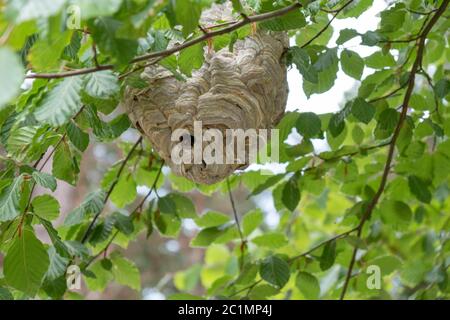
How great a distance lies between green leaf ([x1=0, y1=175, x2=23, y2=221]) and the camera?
1.71 m

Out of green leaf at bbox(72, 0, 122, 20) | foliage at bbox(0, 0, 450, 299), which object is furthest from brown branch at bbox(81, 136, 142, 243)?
green leaf at bbox(72, 0, 122, 20)

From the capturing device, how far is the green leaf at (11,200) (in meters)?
1.71

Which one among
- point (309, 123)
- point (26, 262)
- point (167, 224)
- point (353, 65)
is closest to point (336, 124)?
point (309, 123)

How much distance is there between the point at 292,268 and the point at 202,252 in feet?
19.7

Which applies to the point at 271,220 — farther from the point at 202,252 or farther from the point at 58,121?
the point at 58,121

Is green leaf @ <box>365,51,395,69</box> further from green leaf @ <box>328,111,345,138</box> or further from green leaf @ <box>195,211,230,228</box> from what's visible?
green leaf @ <box>195,211,230,228</box>

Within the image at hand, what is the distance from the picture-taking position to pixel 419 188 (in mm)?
2727

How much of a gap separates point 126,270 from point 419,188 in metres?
1.10

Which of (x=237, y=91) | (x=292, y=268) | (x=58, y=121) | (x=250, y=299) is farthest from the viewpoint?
(x=292, y=268)

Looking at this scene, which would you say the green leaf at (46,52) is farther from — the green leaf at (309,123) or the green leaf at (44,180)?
the green leaf at (309,123)

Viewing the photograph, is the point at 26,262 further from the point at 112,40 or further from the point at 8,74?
the point at 8,74

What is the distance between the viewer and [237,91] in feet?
7.14

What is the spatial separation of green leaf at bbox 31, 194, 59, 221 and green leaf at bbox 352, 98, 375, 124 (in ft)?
3.08
